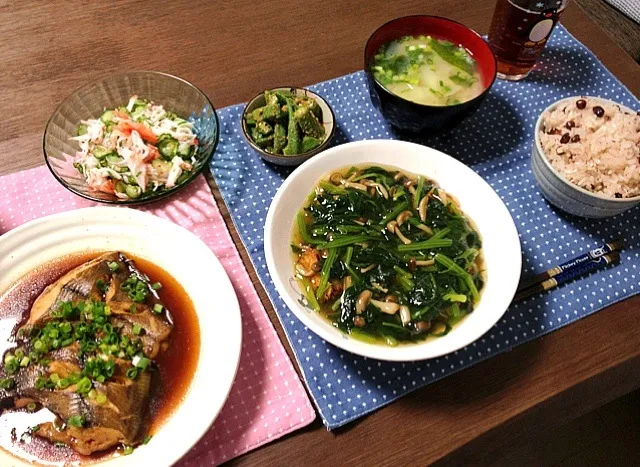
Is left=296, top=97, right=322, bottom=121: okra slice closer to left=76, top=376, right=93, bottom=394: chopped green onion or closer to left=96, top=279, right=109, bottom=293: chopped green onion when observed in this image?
left=96, top=279, right=109, bottom=293: chopped green onion

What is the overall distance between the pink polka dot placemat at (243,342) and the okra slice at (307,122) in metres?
0.34

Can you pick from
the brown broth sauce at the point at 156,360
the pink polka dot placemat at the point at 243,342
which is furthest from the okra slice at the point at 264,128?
the brown broth sauce at the point at 156,360

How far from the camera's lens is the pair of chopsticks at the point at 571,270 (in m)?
1.45

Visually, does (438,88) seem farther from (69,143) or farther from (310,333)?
(69,143)

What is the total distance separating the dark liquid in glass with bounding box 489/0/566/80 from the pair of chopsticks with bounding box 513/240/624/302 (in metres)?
0.71

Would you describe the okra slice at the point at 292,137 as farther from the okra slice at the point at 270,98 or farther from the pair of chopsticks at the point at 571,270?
the pair of chopsticks at the point at 571,270

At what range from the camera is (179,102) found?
68.2 inches

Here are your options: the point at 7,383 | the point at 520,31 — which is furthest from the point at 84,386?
the point at 520,31

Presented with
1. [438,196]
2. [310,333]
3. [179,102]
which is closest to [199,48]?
[179,102]

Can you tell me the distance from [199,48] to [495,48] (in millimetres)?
1058

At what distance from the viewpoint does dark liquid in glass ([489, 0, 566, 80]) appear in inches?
67.6

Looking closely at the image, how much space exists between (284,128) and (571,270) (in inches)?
36.0

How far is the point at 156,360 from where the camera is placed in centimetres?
127

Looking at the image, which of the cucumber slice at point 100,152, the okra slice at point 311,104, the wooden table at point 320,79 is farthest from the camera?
the okra slice at point 311,104
